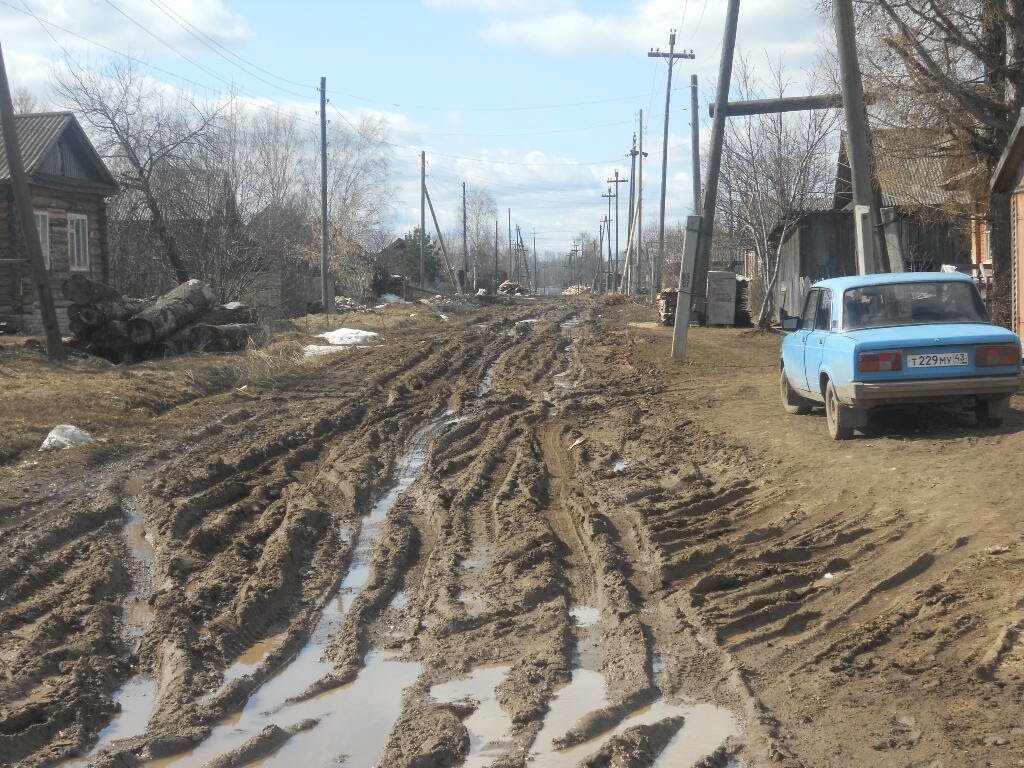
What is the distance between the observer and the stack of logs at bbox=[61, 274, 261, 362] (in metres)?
19.9

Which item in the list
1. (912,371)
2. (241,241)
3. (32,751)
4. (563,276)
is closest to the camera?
(32,751)

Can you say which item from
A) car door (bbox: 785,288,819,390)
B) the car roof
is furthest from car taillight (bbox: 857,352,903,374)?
car door (bbox: 785,288,819,390)

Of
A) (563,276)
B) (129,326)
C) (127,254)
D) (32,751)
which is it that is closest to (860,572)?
(32,751)

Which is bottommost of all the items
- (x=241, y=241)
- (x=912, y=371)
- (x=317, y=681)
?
(x=317, y=681)

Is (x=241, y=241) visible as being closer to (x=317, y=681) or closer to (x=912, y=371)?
(x=912, y=371)

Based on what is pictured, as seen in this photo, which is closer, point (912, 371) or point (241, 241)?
→ point (912, 371)

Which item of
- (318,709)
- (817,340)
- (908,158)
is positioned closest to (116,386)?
(817,340)

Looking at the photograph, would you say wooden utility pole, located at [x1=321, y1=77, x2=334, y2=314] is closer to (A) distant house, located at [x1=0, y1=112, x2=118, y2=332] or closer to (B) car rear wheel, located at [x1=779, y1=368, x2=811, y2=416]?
(A) distant house, located at [x1=0, y1=112, x2=118, y2=332]

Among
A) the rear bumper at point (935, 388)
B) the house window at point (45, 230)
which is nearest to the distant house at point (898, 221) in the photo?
the rear bumper at point (935, 388)

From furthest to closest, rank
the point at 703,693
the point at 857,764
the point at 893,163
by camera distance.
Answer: the point at 893,163 < the point at 703,693 < the point at 857,764

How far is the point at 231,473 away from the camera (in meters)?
9.84

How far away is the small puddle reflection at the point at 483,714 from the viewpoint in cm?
418

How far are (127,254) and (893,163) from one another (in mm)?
26781

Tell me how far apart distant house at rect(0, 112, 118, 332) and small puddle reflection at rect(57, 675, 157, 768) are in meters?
23.1
